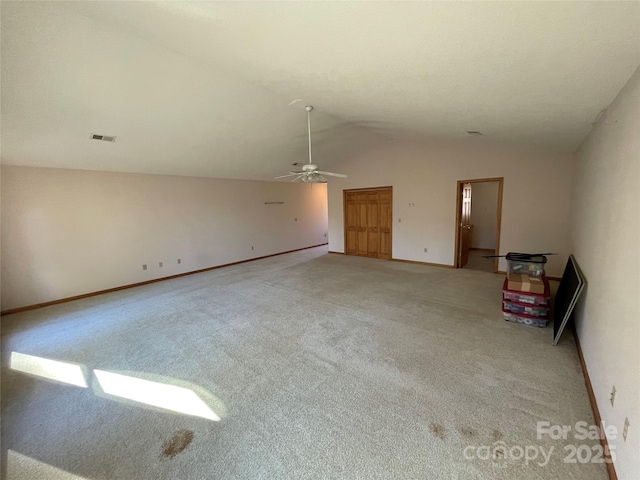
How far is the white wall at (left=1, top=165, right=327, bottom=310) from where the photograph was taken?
425 centimetres

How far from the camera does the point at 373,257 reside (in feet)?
25.6

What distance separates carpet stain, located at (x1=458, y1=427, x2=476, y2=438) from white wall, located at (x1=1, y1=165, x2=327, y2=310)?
6.20 metres

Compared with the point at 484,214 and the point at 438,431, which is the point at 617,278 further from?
the point at 484,214

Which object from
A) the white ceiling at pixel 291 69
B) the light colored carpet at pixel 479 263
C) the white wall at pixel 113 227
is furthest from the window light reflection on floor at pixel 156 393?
the light colored carpet at pixel 479 263

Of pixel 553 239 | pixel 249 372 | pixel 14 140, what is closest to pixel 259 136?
pixel 14 140

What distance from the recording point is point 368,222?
7805mm

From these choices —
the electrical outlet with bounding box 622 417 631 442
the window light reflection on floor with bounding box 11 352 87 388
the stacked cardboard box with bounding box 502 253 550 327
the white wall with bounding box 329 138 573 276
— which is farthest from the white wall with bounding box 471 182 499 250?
the window light reflection on floor with bounding box 11 352 87 388

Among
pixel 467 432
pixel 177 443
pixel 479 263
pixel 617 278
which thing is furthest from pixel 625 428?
pixel 479 263

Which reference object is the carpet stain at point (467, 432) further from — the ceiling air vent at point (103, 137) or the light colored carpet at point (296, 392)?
the ceiling air vent at point (103, 137)

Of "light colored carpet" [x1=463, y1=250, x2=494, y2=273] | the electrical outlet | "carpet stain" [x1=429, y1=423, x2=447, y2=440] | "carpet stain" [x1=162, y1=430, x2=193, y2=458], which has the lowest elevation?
"carpet stain" [x1=162, y1=430, x2=193, y2=458]

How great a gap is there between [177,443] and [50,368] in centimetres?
203

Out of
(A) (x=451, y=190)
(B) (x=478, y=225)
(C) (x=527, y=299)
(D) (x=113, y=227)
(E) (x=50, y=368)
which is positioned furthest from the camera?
(B) (x=478, y=225)

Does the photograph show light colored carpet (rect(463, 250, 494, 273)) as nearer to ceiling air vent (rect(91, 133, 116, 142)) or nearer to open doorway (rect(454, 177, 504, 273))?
open doorway (rect(454, 177, 504, 273))

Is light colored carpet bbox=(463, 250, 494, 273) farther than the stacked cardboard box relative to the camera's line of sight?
Yes
